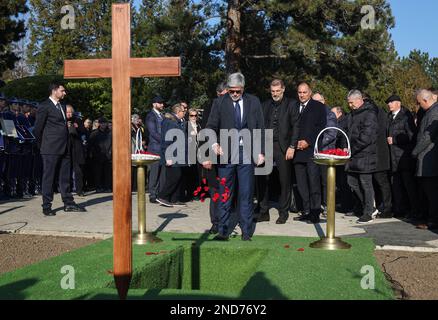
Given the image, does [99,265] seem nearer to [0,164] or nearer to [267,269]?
[267,269]

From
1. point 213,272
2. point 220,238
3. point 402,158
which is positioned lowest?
point 213,272

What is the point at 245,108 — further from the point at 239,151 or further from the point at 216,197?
the point at 216,197

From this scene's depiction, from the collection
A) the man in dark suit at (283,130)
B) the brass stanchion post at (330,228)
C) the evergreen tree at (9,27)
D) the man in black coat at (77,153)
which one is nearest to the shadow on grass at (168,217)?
the man in dark suit at (283,130)

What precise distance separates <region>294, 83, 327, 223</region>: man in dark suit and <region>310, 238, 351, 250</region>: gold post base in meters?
2.28

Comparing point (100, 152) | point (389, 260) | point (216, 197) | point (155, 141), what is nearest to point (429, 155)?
point (389, 260)

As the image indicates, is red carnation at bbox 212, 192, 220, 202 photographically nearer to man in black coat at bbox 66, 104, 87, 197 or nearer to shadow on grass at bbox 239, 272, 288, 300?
shadow on grass at bbox 239, 272, 288, 300

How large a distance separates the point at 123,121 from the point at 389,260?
3939 millimetres

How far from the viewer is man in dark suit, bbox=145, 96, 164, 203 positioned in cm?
1218

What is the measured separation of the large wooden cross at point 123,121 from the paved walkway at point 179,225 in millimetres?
4086

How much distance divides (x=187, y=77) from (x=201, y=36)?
1.50 meters

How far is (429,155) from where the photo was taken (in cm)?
865

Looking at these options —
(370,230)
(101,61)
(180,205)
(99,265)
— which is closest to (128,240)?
(101,61)

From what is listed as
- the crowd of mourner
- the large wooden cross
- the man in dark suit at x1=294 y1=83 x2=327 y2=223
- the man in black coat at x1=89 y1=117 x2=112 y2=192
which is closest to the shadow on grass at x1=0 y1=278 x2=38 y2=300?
the large wooden cross

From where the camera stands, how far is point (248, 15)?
66.7 feet
